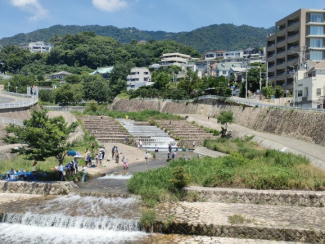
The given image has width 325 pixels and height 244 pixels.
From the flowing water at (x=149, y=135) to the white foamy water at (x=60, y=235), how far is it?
26248 mm

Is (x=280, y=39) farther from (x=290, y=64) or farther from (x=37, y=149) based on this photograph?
(x=37, y=149)

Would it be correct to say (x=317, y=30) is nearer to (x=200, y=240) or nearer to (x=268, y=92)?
(x=268, y=92)

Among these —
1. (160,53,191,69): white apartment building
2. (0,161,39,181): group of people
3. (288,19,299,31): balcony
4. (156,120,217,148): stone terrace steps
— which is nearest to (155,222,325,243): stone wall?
(0,161,39,181): group of people

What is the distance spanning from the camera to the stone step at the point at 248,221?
14289 mm

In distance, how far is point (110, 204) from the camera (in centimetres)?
1864

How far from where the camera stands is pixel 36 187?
2108cm

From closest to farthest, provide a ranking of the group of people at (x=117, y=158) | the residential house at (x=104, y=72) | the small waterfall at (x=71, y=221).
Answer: the small waterfall at (x=71, y=221), the group of people at (x=117, y=158), the residential house at (x=104, y=72)

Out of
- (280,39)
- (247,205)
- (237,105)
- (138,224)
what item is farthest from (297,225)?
(280,39)

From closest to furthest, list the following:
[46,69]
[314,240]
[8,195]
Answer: [314,240], [8,195], [46,69]

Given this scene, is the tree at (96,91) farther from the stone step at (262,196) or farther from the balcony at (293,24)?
the stone step at (262,196)

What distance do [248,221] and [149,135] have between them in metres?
33.3

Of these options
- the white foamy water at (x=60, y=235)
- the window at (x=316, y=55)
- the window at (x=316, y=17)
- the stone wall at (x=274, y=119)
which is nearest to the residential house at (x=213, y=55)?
the stone wall at (x=274, y=119)

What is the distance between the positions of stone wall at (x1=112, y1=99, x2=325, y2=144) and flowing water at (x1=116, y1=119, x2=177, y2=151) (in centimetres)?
1130

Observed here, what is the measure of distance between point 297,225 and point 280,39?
56.2 meters
